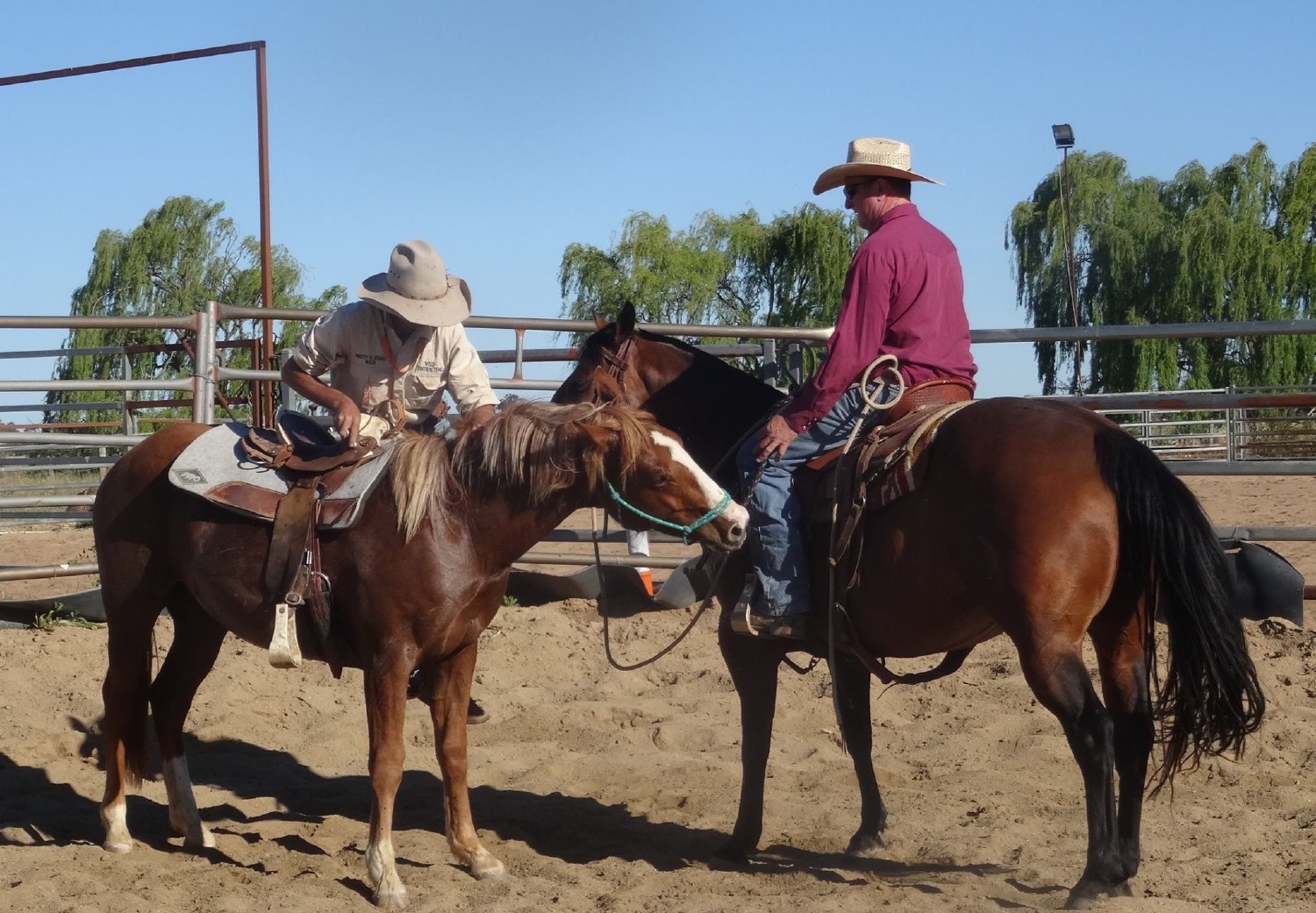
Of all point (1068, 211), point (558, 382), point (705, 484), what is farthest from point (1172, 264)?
point (705, 484)

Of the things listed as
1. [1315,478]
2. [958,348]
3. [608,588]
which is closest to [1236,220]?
[1315,478]

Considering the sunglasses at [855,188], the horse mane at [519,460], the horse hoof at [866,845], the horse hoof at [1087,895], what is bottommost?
the horse hoof at [866,845]

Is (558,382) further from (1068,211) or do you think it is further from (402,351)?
(1068,211)

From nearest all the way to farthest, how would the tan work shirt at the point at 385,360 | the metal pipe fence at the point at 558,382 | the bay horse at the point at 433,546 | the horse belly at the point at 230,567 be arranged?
the bay horse at the point at 433,546
the horse belly at the point at 230,567
the tan work shirt at the point at 385,360
the metal pipe fence at the point at 558,382

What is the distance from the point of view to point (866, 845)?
439cm

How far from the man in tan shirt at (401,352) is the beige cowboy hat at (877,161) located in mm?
1462

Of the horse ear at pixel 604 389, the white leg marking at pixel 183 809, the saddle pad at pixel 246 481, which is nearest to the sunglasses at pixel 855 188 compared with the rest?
the horse ear at pixel 604 389

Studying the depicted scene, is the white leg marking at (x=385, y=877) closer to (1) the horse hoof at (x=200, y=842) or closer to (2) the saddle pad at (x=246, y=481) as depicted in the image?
(1) the horse hoof at (x=200, y=842)

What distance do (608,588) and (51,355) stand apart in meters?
6.29

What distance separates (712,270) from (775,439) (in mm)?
30800

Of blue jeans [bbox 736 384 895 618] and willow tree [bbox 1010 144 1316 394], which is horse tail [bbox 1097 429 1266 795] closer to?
blue jeans [bbox 736 384 895 618]

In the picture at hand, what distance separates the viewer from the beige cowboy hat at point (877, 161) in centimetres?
430

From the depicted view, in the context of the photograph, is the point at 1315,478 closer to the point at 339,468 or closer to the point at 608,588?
the point at 608,588

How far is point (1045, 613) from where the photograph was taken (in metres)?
3.49
